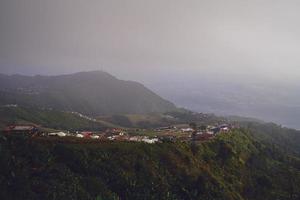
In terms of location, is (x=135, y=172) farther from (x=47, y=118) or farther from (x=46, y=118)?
(x=47, y=118)

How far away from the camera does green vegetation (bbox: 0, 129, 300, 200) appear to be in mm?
49438

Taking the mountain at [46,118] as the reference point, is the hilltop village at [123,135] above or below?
above

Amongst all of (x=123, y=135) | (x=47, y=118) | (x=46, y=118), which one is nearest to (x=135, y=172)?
(x=123, y=135)

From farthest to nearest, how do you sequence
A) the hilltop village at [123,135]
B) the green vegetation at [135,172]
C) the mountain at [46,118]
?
the mountain at [46,118]
the hilltop village at [123,135]
the green vegetation at [135,172]

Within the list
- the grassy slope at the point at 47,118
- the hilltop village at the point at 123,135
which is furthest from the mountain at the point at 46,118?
the hilltop village at the point at 123,135

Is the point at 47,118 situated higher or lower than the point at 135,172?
lower

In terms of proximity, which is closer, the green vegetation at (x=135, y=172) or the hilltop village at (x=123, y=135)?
the green vegetation at (x=135, y=172)

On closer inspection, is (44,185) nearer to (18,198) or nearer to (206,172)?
(18,198)

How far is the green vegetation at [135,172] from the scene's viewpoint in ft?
162

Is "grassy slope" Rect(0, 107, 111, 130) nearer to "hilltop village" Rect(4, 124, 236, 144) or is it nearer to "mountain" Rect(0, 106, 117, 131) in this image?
"mountain" Rect(0, 106, 117, 131)

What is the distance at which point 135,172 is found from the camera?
6116cm

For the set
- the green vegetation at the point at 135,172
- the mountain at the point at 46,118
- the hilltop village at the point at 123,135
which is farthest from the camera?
the mountain at the point at 46,118

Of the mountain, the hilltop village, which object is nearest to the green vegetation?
the hilltop village

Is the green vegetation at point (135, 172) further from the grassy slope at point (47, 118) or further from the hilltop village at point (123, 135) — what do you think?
the grassy slope at point (47, 118)
